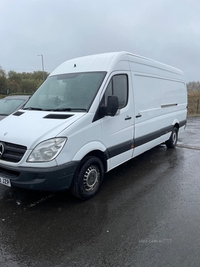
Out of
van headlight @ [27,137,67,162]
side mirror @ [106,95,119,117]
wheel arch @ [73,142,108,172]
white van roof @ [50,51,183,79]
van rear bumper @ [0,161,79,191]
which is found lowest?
van rear bumper @ [0,161,79,191]

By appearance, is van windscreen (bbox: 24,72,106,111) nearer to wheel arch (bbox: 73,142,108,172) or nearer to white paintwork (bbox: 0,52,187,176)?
white paintwork (bbox: 0,52,187,176)

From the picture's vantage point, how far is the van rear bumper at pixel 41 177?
3.27m

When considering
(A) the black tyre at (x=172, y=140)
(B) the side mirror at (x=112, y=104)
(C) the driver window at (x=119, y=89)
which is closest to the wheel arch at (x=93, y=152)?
(B) the side mirror at (x=112, y=104)

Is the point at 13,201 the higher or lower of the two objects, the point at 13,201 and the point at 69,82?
the lower

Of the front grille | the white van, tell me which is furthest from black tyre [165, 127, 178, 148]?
the front grille

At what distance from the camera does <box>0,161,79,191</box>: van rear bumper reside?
3272 millimetres

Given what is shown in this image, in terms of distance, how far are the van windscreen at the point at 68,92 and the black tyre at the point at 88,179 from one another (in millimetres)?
931

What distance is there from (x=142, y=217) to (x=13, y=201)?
2169 mm

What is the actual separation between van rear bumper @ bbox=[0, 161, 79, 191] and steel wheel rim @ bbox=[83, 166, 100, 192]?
447 millimetres

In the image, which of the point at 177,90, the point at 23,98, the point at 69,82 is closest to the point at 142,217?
the point at 69,82

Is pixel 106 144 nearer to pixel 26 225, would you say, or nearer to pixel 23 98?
pixel 26 225

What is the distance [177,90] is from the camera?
7609 mm

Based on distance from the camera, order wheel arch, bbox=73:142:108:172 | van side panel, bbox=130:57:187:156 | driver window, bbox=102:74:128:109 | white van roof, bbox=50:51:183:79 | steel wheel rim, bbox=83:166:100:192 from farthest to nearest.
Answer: van side panel, bbox=130:57:187:156 → white van roof, bbox=50:51:183:79 → driver window, bbox=102:74:128:109 → steel wheel rim, bbox=83:166:100:192 → wheel arch, bbox=73:142:108:172

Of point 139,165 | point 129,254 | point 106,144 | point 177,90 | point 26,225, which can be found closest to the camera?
point 129,254
